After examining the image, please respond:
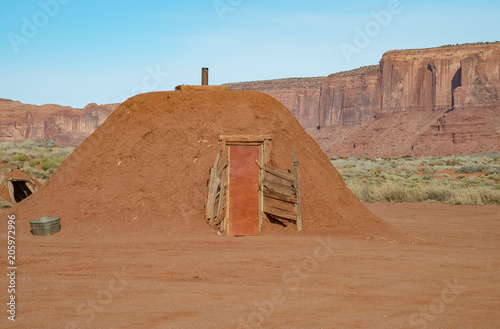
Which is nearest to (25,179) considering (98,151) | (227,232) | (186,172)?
(98,151)

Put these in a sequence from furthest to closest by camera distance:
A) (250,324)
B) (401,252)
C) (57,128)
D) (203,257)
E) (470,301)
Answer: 1. (57,128)
2. (401,252)
3. (203,257)
4. (470,301)
5. (250,324)

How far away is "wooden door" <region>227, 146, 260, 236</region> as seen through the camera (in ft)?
35.6

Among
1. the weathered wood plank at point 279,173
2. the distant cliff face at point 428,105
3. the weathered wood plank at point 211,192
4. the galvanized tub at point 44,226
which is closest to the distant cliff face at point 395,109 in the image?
the distant cliff face at point 428,105

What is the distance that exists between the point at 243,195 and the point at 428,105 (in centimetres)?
9293

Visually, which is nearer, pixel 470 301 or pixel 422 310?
pixel 422 310

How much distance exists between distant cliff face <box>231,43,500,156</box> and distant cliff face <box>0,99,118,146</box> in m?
49.6

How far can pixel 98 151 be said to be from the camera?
1205cm

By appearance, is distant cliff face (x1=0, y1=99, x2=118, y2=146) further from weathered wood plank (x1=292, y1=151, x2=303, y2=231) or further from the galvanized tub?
weathered wood plank (x1=292, y1=151, x2=303, y2=231)

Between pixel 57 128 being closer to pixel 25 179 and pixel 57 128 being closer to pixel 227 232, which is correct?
pixel 25 179

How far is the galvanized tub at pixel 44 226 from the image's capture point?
10.8 meters

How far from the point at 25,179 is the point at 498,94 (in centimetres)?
8688

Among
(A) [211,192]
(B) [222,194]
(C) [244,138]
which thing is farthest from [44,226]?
(C) [244,138]

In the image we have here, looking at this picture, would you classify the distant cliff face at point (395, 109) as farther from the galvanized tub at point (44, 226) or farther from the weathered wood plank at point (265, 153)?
the galvanized tub at point (44, 226)

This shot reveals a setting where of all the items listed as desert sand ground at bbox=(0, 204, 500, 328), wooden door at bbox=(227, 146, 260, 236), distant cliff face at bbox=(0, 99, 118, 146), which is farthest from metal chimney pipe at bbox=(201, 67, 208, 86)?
distant cliff face at bbox=(0, 99, 118, 146)
